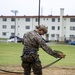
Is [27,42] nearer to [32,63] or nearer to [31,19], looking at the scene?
[32,63]

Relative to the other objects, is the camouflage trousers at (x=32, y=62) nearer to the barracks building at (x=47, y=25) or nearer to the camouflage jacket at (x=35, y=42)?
the camouflage jacket at (x=35, y=42)

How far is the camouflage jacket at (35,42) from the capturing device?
8.58 meters

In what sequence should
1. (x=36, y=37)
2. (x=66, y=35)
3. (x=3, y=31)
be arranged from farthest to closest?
(x=3, y=31) < (x=66, y=35) < (x=36, y=37)

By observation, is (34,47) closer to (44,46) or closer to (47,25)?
(44,46)

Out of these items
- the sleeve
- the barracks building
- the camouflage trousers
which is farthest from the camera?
the barracks building

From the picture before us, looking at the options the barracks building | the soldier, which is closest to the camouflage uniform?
the soldier

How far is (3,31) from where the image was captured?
332 ft

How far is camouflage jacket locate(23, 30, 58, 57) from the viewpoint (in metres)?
8.58

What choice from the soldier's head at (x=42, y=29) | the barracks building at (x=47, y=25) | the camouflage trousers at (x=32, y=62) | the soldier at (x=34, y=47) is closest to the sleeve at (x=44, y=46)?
the soldier at (x=34, y=47)

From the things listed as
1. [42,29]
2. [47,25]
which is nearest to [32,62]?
[42,29]

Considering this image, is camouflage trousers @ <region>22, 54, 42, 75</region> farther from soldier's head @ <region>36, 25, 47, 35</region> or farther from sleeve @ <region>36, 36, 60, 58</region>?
soldier's head @ <region>36, 25, 47, 35</region>

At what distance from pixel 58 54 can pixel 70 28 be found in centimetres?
8429

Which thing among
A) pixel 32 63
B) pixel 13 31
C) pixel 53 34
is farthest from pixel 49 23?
pixel 32 63

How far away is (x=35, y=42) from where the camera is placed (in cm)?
870
